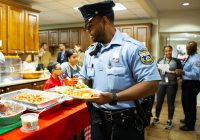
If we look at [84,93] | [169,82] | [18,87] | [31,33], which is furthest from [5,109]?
[31,33]

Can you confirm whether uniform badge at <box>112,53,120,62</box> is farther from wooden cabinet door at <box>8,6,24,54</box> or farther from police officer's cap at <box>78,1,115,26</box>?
wooden cabinet door at <box>8,6,24,54</box>

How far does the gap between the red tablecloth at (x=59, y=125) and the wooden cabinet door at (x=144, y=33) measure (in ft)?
15.7

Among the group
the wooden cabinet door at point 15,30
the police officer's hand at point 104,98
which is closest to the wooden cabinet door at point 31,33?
the wooden cabinet door at point 15,30

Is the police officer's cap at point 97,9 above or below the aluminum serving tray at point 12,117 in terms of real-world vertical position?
above

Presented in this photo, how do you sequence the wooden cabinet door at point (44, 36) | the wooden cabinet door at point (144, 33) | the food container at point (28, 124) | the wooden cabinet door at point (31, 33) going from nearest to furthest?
the food container at point (28, 124) < the wooden cabinet door at point (31, 33) < the wooden cabinet door at point (144, 33) < the wooden cabinet door at point (44, 36)

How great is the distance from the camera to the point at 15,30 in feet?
14.1

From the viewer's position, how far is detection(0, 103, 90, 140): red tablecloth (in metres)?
1.40

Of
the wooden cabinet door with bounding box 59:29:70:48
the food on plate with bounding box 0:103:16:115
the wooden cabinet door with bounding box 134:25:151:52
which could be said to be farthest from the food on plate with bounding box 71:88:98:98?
the wooden cabinet door with bounding box 59:29:70:48

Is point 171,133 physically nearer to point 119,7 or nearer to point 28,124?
point 28,124

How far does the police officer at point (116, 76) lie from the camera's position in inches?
47.9

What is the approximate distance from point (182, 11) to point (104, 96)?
601 centimetres

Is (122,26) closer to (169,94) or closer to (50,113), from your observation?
(169,94)

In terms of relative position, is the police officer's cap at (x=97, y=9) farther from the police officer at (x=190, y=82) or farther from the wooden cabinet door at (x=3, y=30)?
the wooden cabinet door at (x=3, y=30)

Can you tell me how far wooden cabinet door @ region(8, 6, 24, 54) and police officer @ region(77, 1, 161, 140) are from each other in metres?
3.35
